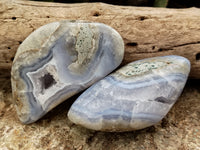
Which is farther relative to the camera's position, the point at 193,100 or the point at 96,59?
the point at 193,100

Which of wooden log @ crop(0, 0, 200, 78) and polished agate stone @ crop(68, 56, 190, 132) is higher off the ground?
wooden log @ crop(0, 0, 200, 78)

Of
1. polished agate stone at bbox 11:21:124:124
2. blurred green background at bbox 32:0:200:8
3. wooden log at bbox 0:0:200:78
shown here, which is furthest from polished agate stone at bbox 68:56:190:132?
blurred green background at bbox 32:0:200:8

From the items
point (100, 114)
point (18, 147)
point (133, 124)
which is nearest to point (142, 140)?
point (133, 124)

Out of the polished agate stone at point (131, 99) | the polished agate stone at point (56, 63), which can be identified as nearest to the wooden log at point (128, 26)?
the polished agate stone at point (56, 63)

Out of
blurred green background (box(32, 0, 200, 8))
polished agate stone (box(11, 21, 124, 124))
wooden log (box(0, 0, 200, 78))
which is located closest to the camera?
polished agate stone (box(11, 21, 124, 124))

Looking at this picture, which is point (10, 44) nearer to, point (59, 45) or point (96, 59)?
point (59, 45)

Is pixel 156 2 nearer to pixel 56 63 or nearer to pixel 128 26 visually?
pixel 128 26

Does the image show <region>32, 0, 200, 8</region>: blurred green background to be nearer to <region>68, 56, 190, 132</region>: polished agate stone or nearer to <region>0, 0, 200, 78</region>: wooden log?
<region>0, 0, 200, 78</region>: wooden log

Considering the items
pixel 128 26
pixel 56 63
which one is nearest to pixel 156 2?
pixel 128 26
